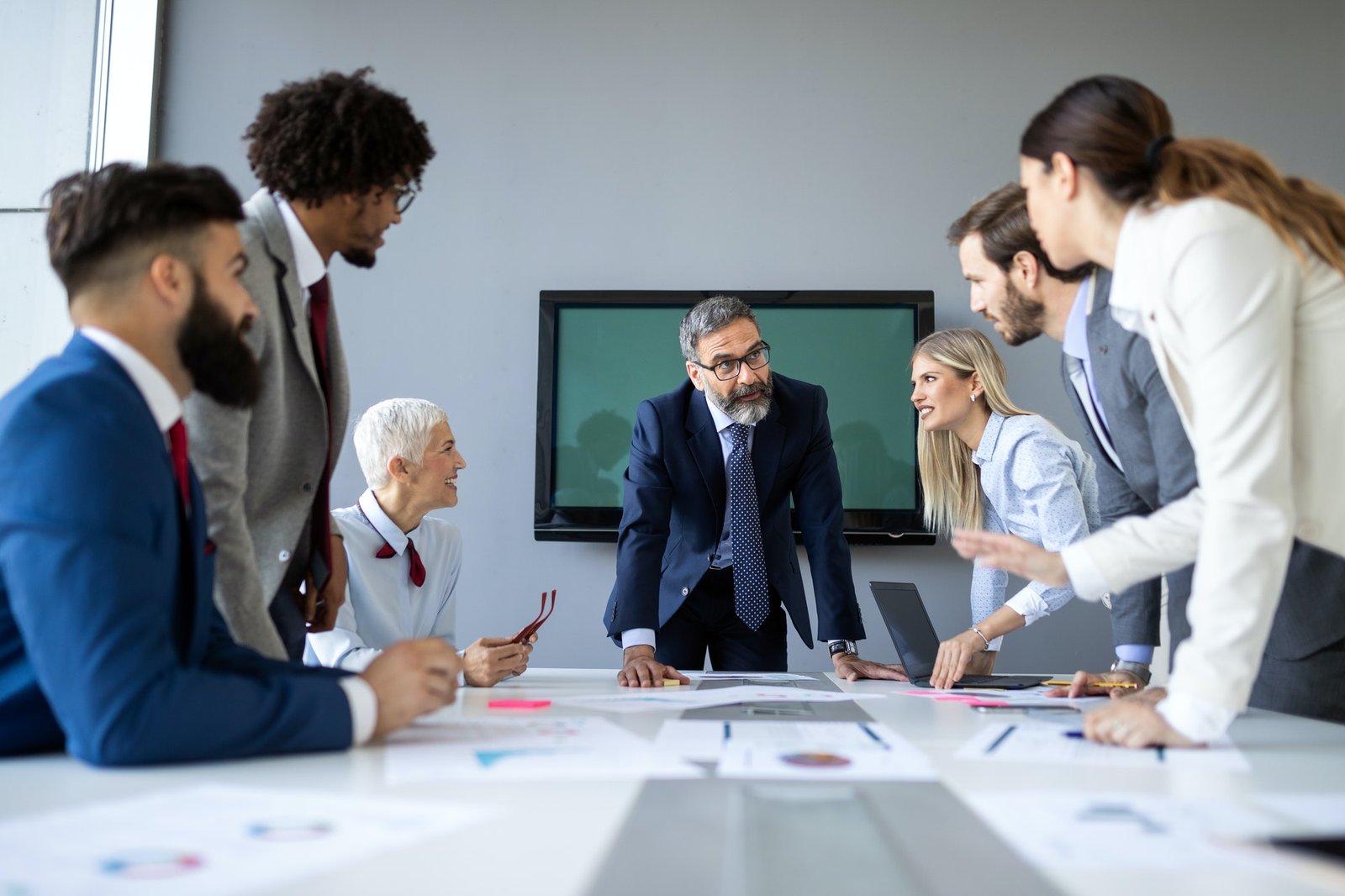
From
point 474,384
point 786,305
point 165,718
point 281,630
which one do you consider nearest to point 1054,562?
point 165,718

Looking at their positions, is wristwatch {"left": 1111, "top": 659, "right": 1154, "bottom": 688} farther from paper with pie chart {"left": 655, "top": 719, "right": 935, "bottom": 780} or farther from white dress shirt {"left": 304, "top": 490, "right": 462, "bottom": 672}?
white dress shirt {"left": 304, "top": 490, "right": 462, "bottom": 672}

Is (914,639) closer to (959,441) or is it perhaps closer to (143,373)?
(959,441)

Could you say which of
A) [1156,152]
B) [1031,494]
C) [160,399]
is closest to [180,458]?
[160,399]

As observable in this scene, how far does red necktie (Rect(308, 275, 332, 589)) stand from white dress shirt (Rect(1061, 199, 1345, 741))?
1094 millimetres

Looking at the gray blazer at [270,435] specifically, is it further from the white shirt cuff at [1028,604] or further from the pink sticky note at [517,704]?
the white shirt cuff at [1028,604]

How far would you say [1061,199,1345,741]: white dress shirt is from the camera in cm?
108

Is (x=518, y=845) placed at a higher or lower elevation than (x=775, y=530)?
lower

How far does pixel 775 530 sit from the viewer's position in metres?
2.65

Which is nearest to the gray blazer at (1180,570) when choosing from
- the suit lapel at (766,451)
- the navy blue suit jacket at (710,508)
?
the navy blue suit jacket at (710,508)

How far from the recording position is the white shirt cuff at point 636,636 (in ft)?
7.80

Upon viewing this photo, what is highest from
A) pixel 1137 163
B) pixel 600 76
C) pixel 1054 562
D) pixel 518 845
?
pixel 600 76

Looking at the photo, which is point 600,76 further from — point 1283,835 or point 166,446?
point 1283,835

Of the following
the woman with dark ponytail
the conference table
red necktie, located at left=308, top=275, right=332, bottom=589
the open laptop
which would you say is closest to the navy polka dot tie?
the open laptop

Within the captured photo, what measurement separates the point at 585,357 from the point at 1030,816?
10.2ft
